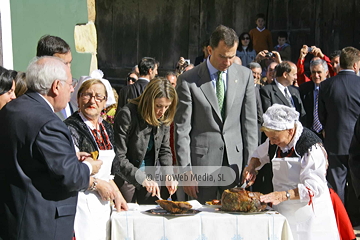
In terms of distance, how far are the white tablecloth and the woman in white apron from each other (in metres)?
0.13

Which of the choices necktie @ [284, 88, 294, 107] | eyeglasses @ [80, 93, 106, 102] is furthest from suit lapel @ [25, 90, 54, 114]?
necktie @ [284, 88, 294, 107]

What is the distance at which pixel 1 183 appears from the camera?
2.58m

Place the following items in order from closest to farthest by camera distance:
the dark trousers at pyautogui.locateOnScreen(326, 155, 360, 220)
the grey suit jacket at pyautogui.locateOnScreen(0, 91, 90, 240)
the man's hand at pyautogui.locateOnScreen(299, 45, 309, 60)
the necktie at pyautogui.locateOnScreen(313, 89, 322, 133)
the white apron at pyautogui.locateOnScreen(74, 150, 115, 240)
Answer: the grey suit jacket at pyautogui.locateOnScreen(0, 91, 90, 240), the white apron at pyautogui.locateOnScreen(74, 150, 115, 240), the dark trousers at pyautogui.locateOnScreen(326, 155, 360, 220), the necktie at pyautogui.locateOnScreen(313, 89, 322, 133), the man's hand at pyautogui.locateOnScreen(299, 45, 309, 60)

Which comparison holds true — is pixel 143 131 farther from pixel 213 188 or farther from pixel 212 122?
pixel 213 188

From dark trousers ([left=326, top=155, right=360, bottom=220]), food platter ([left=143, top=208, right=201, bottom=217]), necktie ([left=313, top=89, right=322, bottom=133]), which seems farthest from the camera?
necktie ([left=313, top=89, right=322, bottom=133])

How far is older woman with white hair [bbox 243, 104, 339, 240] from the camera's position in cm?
340

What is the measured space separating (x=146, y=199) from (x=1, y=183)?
1680mm

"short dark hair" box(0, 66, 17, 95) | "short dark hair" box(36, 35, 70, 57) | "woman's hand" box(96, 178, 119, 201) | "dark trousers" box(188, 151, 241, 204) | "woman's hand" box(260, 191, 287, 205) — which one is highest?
"short dark hair" box(36, 35, 70, 57)

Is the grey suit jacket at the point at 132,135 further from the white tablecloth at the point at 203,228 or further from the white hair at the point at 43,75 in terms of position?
the white hair at the point at 43,75

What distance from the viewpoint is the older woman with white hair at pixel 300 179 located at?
11.1 feet

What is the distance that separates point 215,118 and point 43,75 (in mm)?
1763

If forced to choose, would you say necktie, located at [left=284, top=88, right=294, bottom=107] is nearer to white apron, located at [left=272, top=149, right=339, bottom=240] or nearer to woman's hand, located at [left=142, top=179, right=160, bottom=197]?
white apron, located at [left=272, top=149, right=339, bottom=240]

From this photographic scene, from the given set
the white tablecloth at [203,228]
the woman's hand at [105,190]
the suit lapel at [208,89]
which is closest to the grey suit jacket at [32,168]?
the woman's hand at [105,190]

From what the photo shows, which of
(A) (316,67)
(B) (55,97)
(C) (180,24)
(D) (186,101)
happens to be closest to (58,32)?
(D) (186,101)
